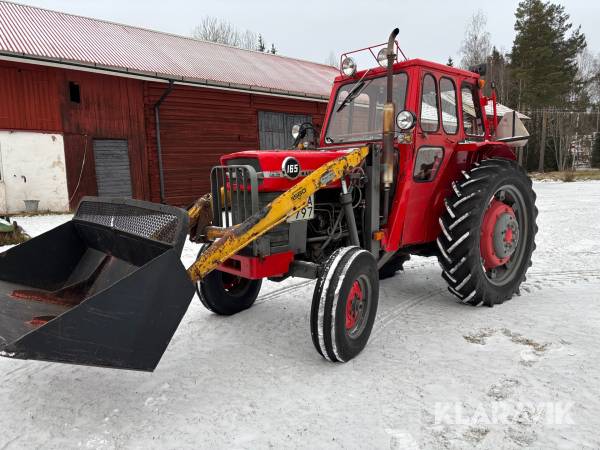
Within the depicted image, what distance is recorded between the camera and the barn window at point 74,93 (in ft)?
36.6

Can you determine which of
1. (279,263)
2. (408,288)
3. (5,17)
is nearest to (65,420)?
(279,263)

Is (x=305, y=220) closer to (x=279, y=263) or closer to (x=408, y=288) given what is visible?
(x=279, y=263)

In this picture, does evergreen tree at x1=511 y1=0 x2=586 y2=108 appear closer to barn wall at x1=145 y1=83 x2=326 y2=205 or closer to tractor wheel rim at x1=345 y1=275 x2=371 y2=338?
barn wall at x1=145 y1=83 x2=326 y2=205

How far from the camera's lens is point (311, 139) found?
466 cm

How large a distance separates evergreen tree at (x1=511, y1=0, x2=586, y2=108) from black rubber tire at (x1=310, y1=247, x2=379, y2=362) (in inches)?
1389

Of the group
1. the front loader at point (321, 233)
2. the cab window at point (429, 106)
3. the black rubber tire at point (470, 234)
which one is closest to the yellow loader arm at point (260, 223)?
the front loader at point (321, 233)

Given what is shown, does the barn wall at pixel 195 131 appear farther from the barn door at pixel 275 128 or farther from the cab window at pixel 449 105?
the cab window at pixel 449 105

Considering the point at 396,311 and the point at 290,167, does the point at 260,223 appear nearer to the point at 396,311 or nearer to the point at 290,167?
the point at 290,167

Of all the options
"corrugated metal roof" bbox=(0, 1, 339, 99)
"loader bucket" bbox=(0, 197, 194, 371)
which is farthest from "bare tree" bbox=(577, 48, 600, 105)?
"loader bucket" bbox=(0, 197, 194, 371)

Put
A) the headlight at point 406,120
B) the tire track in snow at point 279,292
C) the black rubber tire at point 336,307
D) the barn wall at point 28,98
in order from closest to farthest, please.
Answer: the black rubber tire at point 336,307 → the headlight at point 406,120 → the tire track in snow at point 279,292 → the barn wall at point 28,98

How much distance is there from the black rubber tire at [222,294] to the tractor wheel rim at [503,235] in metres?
2.17

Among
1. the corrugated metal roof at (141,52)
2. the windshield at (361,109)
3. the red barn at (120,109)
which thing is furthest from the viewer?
the corrugated metal roof at (141,52)

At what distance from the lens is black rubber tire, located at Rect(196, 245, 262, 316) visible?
3781 millimetres

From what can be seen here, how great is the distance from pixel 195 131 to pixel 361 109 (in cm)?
1011
